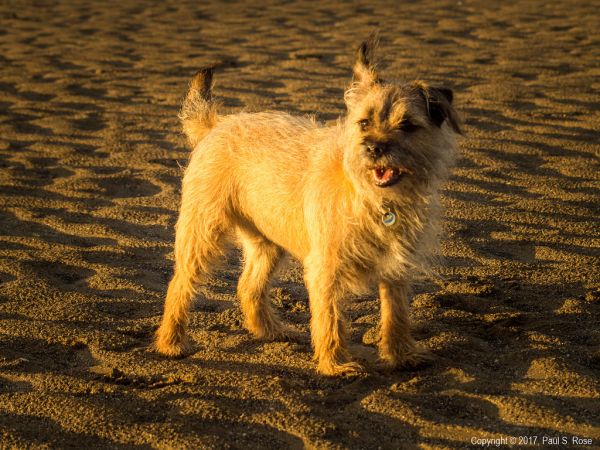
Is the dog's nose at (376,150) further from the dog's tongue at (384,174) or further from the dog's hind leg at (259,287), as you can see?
the dog's hind leg at (259,287)

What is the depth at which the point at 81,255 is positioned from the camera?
251 inches

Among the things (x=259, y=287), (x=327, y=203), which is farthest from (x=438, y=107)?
(x=259, y=287)

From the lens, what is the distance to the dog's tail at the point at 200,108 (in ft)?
17.9

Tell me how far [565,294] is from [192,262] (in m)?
2.60

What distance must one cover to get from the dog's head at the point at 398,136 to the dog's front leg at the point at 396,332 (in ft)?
2.49

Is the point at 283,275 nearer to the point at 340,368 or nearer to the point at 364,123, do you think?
the point at 340,368

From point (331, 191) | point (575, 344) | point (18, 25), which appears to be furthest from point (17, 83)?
point (575, 344)

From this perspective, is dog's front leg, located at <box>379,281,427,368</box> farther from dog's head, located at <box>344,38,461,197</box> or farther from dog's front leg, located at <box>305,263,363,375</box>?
dog's head, located at <box>344,38,461,197</box>

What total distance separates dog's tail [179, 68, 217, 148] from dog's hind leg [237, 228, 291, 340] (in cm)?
80

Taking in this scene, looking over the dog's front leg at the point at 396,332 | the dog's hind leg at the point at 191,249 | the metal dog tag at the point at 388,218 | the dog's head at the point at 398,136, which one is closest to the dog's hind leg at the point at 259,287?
the dog's hind leg at the point at 191,249

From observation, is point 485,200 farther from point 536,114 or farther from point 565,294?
point 536,114

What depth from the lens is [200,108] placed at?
17.9ft

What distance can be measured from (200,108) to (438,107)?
6.16 ft

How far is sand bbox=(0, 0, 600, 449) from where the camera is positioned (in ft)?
13.5
